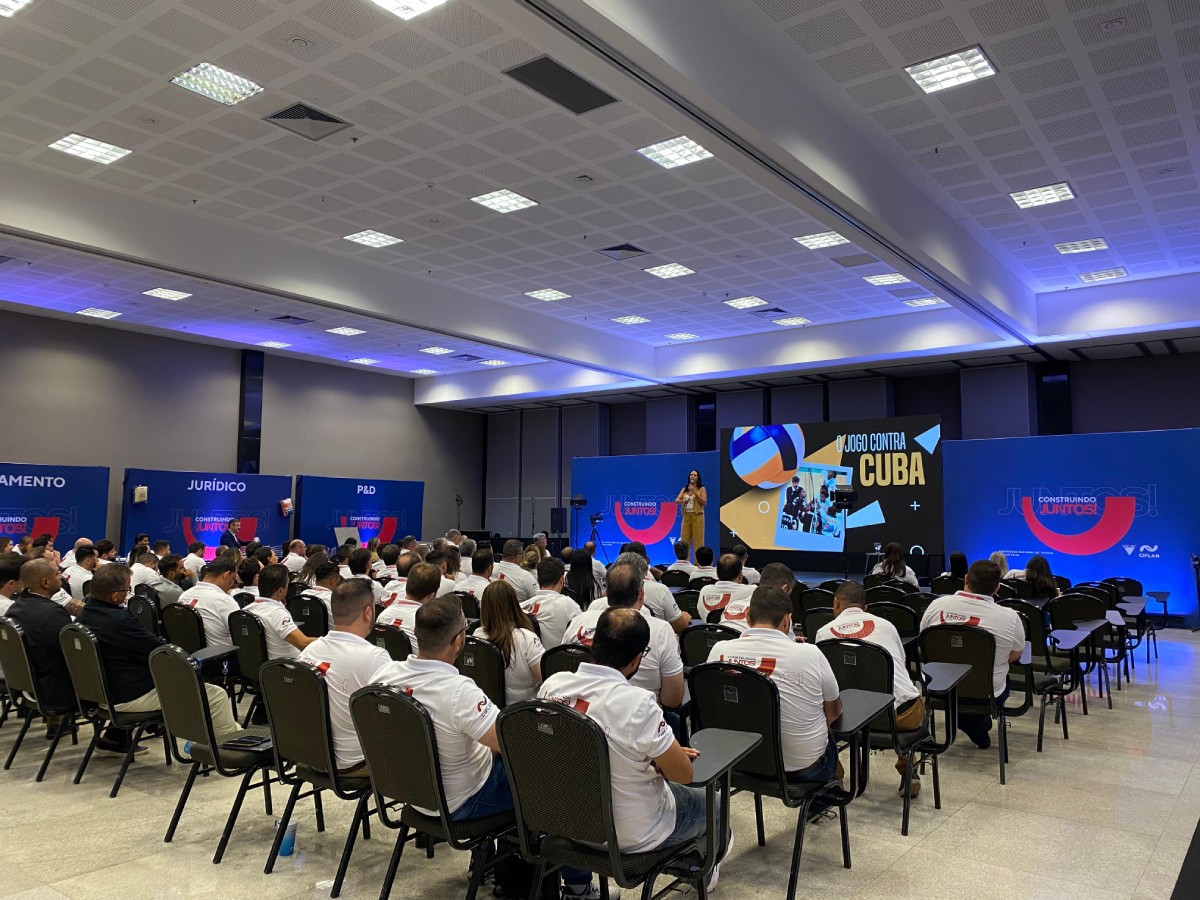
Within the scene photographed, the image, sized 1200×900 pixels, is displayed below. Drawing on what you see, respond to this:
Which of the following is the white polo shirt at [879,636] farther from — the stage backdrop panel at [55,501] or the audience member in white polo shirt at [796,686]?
the stage backdrop panel at [55,501]

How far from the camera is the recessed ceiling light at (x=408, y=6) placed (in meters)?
5.51

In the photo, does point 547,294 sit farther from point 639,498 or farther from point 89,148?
point 89,148

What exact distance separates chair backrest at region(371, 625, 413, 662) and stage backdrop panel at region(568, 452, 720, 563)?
12.1 meters

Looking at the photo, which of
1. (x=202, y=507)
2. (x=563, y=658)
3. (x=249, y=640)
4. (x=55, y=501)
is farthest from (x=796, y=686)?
(x=202, y=507)

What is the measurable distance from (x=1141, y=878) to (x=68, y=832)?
451 cm

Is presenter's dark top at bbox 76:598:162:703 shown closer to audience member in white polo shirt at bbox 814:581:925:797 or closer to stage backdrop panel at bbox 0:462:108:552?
audience member in white polo shirt at bbox 814:581:925:797

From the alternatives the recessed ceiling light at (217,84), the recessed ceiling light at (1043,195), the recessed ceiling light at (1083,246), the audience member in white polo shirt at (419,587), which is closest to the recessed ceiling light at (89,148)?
the recessed ceiling light at (217,84)

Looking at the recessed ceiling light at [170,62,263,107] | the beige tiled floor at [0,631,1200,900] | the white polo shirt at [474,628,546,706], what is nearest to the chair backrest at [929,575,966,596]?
the beige tiled floor at [0,631,1200,900]

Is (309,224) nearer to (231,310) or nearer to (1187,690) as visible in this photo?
(231,310)

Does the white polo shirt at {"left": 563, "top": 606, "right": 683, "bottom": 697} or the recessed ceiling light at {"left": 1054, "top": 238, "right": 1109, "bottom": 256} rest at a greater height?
the recessed ceiling light at {"left": 1054, "top": 238, "right": 1109, "bottom": 256}

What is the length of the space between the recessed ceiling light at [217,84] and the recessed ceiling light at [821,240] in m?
6.33

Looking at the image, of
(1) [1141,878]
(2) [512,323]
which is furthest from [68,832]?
(2) [512,323]

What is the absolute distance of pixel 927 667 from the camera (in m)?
4.16

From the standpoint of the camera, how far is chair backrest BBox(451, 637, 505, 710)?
3.80 meters
